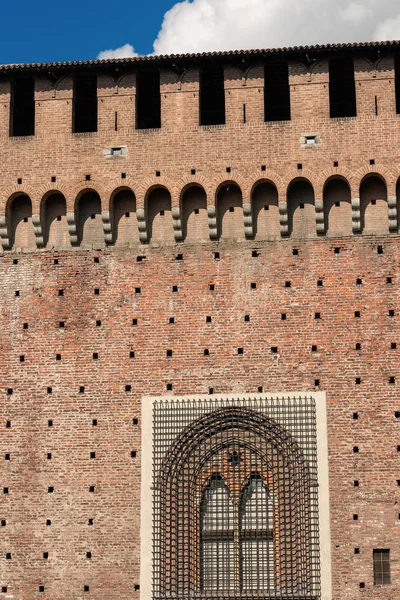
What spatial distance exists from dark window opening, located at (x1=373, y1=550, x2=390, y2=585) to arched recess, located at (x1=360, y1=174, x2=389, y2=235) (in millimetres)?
5055

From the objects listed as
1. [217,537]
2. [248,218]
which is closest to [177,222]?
[248,218]

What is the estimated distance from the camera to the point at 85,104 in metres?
20.5

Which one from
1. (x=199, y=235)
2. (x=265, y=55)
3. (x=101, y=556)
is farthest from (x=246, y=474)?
(x=265, y=55)

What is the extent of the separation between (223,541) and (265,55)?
787 cm

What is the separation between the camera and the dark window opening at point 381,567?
56.7 ft

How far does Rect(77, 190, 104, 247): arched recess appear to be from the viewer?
1939 cm

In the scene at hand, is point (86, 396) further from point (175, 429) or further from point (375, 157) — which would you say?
point (375, 157)

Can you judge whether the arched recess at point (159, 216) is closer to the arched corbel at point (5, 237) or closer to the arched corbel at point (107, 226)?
the arched corbel at point (107, 226)

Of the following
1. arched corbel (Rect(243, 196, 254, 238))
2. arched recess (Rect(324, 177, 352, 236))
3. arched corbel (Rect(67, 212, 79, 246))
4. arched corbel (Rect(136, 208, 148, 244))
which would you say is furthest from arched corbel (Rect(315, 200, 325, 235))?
arched corbel (Rect(67, 212, 79, 246))

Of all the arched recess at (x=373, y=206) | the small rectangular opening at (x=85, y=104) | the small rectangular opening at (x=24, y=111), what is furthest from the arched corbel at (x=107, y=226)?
the arched recess at (x=373, y=206)

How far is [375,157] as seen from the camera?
18812 millimetres

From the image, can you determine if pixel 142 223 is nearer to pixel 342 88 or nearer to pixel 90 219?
pixel 90 219

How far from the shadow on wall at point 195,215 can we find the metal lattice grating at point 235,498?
9.13ft

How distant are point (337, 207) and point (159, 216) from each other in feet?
9.60
